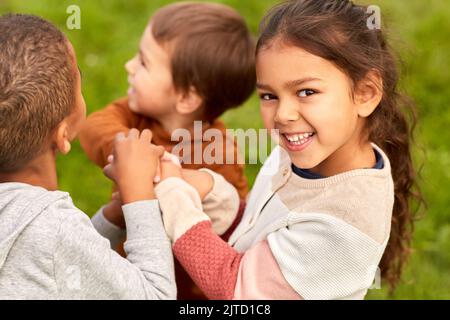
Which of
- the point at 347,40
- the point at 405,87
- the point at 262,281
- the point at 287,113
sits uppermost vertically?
the point at 347,40

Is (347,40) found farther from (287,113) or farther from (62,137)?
(62,137)

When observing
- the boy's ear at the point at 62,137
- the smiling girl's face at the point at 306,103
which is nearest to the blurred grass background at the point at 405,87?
the smiling girl's face at the point at 306,103

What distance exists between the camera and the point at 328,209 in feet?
7.05

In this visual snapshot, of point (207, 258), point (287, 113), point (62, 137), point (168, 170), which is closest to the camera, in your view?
point (62, 137)

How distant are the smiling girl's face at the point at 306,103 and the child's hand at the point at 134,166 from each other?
1.28 ft

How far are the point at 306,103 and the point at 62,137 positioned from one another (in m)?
0.70

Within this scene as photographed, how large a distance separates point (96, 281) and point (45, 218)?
0.73ft

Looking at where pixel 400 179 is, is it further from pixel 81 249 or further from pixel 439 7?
pixel 439 7

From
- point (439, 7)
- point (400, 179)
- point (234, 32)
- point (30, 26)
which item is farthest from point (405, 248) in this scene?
point (439, 7)

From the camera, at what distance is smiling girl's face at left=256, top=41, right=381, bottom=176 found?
2133 mm

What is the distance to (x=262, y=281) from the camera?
7.18 ft
